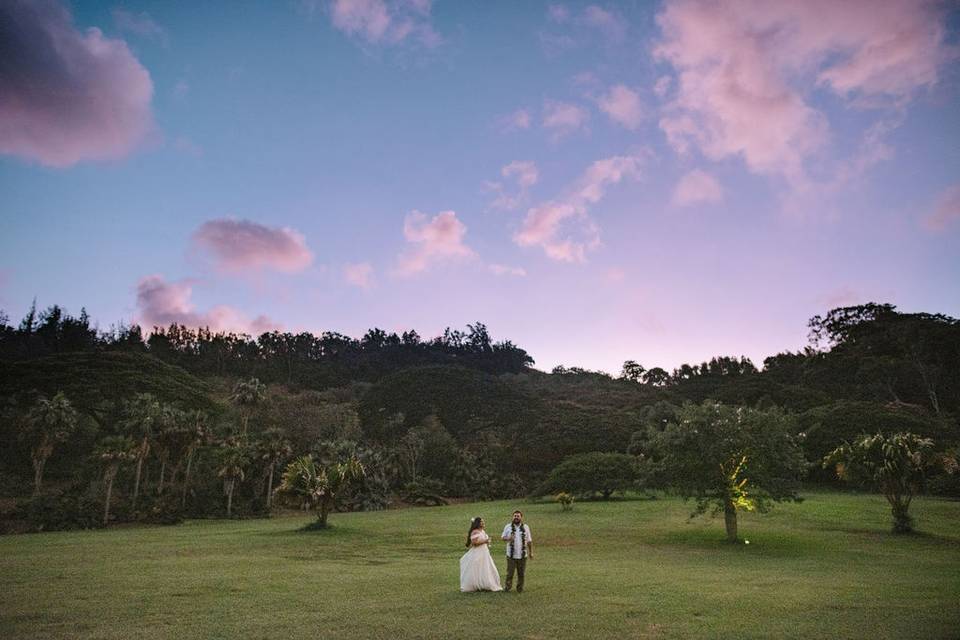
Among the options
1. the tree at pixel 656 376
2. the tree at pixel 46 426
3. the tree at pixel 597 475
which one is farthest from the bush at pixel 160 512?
the tree at pixel 656 376

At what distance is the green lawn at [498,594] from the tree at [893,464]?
6.91 feet

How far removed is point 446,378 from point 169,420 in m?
76.9

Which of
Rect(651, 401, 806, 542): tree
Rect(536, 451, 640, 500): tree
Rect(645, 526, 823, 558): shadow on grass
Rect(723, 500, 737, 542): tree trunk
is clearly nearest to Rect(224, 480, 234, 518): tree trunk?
Rect(536, 451, 640, 500): tree

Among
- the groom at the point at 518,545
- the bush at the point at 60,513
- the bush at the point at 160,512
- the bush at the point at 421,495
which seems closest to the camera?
the groom at the point at 518,545

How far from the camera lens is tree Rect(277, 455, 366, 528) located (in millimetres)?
37719

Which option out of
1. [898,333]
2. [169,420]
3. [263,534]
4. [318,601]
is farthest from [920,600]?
[898,333]

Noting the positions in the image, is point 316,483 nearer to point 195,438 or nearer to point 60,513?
point 60,513

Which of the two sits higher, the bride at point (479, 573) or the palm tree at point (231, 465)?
the palm tree at point (231, 465)

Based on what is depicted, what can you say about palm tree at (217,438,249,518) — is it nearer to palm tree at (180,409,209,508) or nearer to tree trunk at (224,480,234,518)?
tree trunk at (224,480,234,518)

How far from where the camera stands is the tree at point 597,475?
58344 millimetres

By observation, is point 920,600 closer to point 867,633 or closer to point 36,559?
point 867,633

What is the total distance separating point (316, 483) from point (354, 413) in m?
53.3

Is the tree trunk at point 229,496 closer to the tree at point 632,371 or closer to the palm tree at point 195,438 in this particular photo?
the palm tree at point 195,438

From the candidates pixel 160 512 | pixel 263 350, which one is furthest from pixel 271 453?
pixel 263 350
